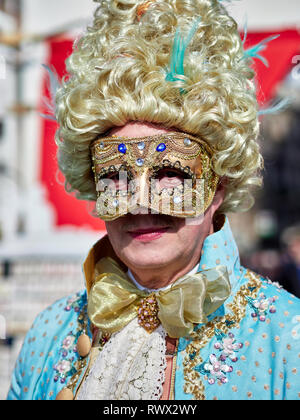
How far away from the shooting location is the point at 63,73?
2973 millimetres

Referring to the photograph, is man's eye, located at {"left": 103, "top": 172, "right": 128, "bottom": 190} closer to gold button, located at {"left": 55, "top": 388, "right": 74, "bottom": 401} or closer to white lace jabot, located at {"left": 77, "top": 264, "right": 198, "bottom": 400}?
white lace jabot, located at {"left": 77, "top": 264, "right": 198, "bottom": 400}

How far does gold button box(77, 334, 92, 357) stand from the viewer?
172cm

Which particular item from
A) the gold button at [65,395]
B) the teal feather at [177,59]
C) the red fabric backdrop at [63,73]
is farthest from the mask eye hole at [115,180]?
the red fabric backdrop at [63,73]

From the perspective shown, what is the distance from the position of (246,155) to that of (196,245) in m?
0.36

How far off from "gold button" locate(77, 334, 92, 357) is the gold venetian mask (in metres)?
0.45

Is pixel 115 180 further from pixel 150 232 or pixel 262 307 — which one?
pixel 262 307

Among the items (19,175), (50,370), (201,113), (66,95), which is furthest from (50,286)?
(201,113)

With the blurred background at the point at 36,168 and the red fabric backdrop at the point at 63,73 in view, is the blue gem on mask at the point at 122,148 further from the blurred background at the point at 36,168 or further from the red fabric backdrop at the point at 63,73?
the blurred background at the point at 36,168

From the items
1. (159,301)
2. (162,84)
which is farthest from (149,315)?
(162,84)

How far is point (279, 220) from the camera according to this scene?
88.7ft

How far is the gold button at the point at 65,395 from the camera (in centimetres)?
162

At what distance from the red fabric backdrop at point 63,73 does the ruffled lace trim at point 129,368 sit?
1543mm

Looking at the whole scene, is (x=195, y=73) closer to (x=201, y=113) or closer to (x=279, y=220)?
Result: (x=201, y=113)

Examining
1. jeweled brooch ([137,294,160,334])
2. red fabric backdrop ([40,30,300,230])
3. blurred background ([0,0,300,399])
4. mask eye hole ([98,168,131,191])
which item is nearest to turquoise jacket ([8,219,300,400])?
jeweled brooch ([137,294,160,334])
